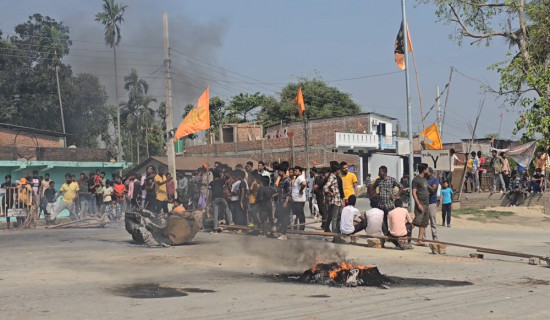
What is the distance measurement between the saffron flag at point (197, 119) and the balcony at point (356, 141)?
72.5ft

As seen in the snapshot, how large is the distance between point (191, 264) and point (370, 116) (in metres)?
40.8

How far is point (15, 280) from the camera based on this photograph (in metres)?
8.68

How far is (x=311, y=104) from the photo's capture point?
59.6 meters

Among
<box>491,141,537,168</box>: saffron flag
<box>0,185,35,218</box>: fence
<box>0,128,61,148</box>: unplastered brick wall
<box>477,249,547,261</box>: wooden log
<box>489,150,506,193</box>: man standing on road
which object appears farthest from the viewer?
<box>0,128,61,148</box>: unplastered brick wall

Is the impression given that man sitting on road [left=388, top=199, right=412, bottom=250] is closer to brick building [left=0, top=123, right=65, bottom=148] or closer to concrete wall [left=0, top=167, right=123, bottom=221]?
concrete wall [left=0, top=167, right=123, bottom=221]

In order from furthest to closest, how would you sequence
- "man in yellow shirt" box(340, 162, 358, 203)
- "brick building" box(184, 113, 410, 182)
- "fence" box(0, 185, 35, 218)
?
1. "brick building" box(184, 113, 410, 182)
2. "fence" box(0, 185, 35, 218)
3. "man in yellow shirt" box(340, 162, 358, 203)

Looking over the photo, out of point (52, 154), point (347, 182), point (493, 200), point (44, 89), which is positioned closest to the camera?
point (347, 182)

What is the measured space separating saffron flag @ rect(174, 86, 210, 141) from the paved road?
899cm

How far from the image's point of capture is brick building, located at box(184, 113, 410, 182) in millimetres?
44312

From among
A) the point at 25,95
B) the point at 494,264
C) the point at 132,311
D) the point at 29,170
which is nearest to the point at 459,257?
the point at 494,264

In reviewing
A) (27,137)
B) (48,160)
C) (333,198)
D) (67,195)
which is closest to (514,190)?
(333,198)

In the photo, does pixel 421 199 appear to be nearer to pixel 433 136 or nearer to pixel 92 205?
pixel 92 205

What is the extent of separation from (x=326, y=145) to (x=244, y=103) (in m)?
18.8

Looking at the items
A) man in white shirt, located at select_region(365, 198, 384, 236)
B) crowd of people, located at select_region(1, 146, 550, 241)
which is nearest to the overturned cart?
crowd of people, located at select_region(1, 146, 550, 241)
